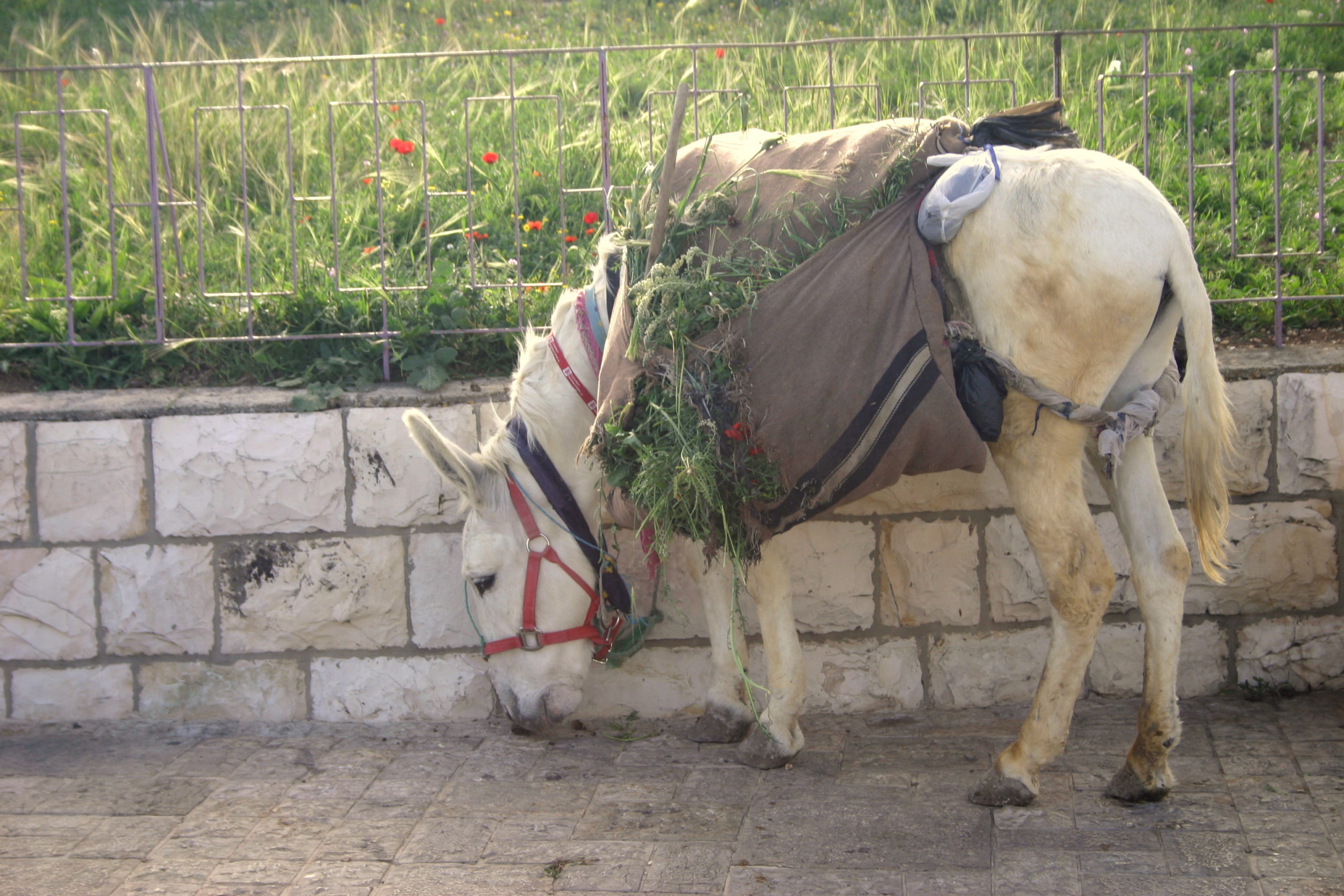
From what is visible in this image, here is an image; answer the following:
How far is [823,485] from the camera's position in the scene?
2.89m

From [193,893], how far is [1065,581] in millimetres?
2576

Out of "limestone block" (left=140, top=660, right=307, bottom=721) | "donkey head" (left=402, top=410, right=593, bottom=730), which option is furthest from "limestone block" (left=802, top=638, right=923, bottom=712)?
"limestone block" (left=140, top=660, right=307, bottom=721)

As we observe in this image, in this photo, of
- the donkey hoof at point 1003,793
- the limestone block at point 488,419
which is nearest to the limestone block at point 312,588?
the limestone block at point 488,419

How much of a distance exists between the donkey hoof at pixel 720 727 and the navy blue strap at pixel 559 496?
2.29 feet

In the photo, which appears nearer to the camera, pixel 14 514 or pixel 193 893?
pixel 193 893

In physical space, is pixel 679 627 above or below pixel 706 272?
below

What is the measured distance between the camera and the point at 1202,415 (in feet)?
9.45

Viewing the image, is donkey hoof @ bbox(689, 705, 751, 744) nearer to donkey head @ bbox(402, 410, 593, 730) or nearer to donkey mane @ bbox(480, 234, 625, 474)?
donkey head @ bbox(402, 410, 593, 730)

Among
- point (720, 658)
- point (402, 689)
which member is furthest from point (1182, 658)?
point (402, 689)

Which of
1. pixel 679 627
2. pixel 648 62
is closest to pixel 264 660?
pixel 679 627

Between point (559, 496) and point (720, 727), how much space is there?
3.61 feet

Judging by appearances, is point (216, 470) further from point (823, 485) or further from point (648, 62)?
point (648, 62)

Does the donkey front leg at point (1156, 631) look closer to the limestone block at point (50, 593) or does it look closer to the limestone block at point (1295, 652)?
the limestone block at point (1295, 652)

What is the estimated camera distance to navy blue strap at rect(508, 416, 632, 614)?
3.31 m
